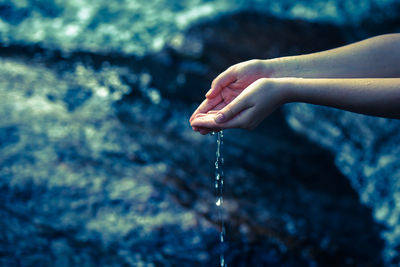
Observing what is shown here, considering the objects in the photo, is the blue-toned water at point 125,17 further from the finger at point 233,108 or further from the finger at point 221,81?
the finger at point 233,108

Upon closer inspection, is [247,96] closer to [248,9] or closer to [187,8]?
[248,9]

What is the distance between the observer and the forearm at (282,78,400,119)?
1.44 metres

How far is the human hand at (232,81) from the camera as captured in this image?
1.83 metres

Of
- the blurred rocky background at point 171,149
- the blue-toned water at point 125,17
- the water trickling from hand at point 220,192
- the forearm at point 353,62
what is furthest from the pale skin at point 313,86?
the blue-toned water at point 125,17

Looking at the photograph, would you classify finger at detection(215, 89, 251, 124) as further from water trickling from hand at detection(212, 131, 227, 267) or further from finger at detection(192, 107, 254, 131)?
water trickling from hand at detection(212, 131, 227, 267)

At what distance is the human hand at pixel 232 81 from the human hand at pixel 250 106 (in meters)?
0.25

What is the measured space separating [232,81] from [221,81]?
8 centimetres

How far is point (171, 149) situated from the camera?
3.53 metres

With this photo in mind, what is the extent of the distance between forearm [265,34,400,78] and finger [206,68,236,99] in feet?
0.78

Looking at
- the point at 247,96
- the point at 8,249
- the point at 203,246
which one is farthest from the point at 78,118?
the point at 247,96

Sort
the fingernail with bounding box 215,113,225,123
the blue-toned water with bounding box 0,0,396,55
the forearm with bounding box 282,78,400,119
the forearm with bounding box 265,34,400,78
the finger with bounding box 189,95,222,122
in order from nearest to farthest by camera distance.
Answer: the forearm with bounding box 282,78,400,119
the fingernail with bounding box 215,113,225,123
the forearm with bounding box 265,34,400,78
the finger with bounding box 189,95,222,122
the blue-toned water with bounding box 0,0,396,55

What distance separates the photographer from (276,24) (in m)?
5.09

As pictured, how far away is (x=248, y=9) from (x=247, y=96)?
4416mm

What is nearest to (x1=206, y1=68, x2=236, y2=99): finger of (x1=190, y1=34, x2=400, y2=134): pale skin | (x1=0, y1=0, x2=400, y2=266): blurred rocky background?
(x1=190, y1=34, x2=400, y2=134): pale skin
